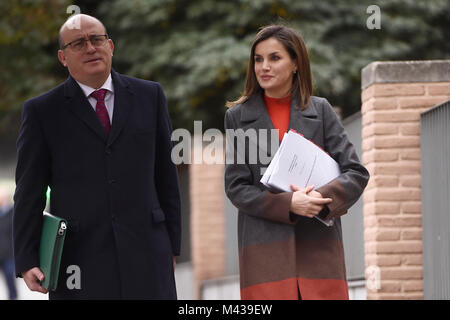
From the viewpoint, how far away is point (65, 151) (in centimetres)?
422

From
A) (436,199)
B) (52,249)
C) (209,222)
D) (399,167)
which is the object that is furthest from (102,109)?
(209,222)

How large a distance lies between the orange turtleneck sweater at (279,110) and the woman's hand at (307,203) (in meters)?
0.35

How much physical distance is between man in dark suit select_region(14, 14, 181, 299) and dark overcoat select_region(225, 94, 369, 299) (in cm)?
36

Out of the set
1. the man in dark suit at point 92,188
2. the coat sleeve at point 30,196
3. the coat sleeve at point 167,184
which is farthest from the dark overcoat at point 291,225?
the coat sleeve at point 30,196

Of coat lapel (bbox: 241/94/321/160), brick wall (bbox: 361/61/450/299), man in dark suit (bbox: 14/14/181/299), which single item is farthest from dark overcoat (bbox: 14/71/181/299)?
brick wall (bbox: 361/61/450/299)

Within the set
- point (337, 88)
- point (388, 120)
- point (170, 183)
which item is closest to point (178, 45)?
point (337, 88)

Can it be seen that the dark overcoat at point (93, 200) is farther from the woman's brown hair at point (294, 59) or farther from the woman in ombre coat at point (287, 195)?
the woman's brown hair at point (294, 59)

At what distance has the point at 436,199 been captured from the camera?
7188 millimetres

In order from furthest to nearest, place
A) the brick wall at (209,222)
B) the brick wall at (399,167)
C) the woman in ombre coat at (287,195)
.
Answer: the brick wall at (209,222), the brick wall at (399,167), the woman in ombre coat at (287,195)

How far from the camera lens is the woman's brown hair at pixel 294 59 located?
4.43 meters

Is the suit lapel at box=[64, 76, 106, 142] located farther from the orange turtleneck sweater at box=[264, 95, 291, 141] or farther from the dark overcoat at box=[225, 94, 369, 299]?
the orange turtleneck sweater at box=[264, 95, 291, 141]

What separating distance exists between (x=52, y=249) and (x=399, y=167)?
4.16m

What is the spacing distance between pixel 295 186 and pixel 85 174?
91cm

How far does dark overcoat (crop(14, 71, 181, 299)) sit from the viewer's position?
166 inches
